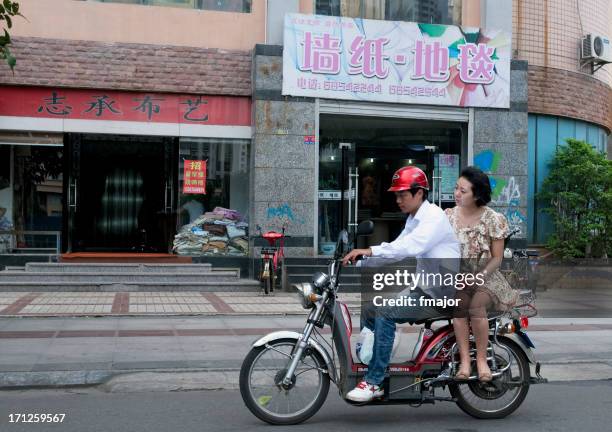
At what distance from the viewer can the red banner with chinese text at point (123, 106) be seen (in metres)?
16.4

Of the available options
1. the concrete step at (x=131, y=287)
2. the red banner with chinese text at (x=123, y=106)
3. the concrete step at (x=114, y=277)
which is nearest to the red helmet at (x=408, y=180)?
the concrete step at (x=131, y=287)

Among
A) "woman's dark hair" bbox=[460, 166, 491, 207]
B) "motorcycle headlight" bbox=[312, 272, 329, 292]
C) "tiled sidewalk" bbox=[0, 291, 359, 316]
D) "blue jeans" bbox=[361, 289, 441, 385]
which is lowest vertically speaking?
"tiled sidewalk" bbox=[0, 291, 359, 316]

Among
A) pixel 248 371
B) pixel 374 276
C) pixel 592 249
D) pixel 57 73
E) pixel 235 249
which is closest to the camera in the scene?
pixel 248 371

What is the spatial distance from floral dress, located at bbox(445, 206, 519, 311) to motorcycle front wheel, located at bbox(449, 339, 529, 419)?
0.38 meters

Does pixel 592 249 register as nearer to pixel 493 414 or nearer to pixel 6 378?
pixel 493 414

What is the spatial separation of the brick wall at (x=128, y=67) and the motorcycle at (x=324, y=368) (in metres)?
12.0

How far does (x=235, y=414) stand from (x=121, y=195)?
12.1 meters

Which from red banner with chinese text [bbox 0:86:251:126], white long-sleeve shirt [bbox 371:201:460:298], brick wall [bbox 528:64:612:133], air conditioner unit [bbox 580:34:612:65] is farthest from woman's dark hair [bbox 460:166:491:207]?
air conditioner unit [bbox 580:34:612:65]

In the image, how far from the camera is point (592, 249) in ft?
61.6

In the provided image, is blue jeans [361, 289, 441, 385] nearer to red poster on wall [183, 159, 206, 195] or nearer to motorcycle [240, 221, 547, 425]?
motorcycle [240, 221, 547, 425]

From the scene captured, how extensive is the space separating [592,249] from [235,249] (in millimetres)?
8921

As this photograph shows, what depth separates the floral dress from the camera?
5.97m

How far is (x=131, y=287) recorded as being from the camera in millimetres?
15398

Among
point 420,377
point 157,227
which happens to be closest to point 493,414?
point 420,377
